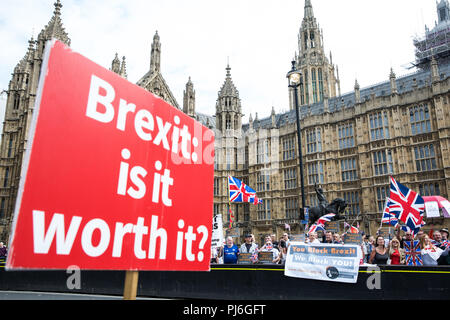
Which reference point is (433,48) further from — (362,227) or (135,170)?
(135,170)

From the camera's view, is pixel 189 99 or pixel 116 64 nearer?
pixel 116 64

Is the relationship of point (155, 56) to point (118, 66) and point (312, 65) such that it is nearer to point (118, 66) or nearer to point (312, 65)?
point (118, 66)

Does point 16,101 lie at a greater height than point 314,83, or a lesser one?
lesser

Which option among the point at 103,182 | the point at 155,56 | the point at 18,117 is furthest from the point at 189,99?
the point at 103,182

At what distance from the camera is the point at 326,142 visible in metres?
32.8

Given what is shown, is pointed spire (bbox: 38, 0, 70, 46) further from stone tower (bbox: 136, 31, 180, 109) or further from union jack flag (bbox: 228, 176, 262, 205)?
union jack flag (bbox: 228, 176, 262, 205)

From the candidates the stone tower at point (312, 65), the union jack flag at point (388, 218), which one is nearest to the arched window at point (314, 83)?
the stone tower at point (312, 65)

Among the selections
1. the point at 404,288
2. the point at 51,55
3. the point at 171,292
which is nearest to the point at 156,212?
the point at 51,55

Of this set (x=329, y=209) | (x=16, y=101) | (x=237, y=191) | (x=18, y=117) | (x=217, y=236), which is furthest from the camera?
(x=16, y=101)

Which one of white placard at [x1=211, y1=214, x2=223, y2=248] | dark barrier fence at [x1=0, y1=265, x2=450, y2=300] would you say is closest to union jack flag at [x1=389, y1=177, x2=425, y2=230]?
white placard at [x1=211, y1=214, x2=223, y2=248]

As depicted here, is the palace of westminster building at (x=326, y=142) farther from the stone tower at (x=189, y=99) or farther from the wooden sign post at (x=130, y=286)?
the wooden sign post at (x=130, y=286)

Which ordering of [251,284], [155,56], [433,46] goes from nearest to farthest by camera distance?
[251,284]
[155,56]
[433,46]

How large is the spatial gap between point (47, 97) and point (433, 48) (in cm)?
4439

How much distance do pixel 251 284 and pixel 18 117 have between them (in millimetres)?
37257
